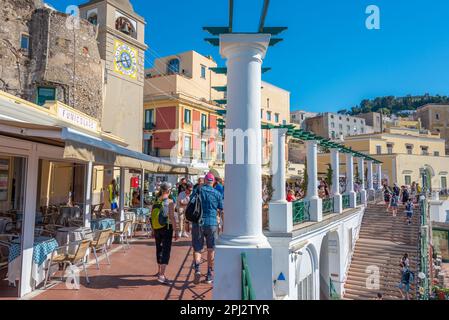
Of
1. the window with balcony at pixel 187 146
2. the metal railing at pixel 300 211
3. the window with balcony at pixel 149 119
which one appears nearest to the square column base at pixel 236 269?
the metal railing at pixel 300 211

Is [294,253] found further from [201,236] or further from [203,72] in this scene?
[203,72]

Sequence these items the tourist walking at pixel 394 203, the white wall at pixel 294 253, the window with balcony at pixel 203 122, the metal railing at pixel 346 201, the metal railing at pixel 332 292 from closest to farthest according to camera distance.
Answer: the white wall at pixel 294 253 < the metal railing at pixel 332 292 < the metal railing at pixel 346 201 < the tourist walking at pixel 394 203 < the window with balcony at pixel 203 122

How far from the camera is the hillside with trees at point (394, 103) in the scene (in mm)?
114438

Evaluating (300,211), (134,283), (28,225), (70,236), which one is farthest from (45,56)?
(134,283)

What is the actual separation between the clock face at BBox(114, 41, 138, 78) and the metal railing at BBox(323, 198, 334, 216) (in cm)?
1803

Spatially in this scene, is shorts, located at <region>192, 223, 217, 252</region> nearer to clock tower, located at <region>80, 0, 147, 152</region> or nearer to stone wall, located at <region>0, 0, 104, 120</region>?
stone wall, located at <region>0, 0, 104, 120</region>

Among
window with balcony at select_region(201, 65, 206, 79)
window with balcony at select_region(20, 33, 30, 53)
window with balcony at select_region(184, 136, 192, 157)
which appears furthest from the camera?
window with balcony at select_region(201, 65, 206, 79)

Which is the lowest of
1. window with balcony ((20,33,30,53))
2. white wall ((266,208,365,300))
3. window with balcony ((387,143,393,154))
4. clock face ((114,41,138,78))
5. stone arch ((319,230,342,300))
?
stone arch ((319,230,342,300))

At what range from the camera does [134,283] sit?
19.0 feet

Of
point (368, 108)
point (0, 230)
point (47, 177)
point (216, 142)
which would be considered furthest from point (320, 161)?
point (368, 108)

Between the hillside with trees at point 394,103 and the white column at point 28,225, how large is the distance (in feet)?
397

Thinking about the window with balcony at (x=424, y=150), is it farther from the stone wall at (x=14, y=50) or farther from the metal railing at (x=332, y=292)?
the stone wall at (x=14, y=50)

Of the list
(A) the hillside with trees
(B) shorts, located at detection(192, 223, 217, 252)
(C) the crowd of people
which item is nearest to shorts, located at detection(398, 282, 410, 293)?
(C) the crowd of people

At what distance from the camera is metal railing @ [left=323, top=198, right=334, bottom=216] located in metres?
12.7
